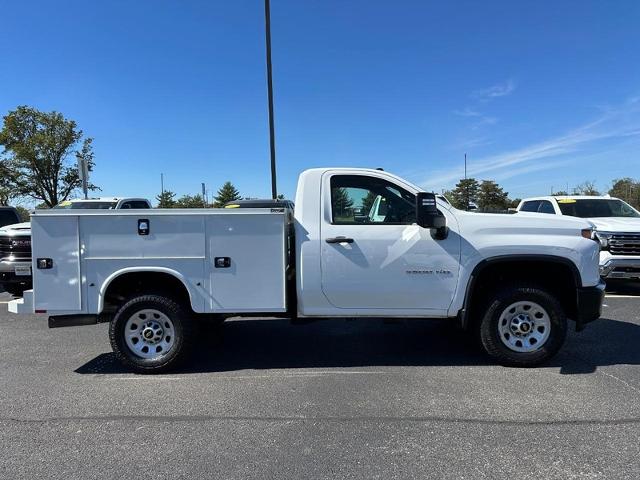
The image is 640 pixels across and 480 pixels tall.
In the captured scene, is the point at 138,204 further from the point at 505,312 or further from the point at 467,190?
the point at 467,190

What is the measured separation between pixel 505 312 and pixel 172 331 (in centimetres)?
348

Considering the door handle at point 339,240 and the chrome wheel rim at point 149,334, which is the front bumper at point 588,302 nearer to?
the door handle at point 339,240

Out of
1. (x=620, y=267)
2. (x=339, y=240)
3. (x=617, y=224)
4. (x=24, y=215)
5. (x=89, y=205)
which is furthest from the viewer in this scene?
(x=24, y=215)

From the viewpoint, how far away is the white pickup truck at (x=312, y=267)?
16.7ft

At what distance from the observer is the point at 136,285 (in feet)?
17.9

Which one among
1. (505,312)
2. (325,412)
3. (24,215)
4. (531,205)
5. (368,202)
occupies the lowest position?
(325,412)

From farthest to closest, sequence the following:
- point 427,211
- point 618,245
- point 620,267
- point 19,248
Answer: point 618,245
point 620,267
point 19,248
point 427,211

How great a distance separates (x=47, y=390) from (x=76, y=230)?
5.14 ft

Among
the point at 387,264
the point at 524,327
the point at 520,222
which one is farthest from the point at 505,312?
the point at 387,264

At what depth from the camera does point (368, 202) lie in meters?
5.37

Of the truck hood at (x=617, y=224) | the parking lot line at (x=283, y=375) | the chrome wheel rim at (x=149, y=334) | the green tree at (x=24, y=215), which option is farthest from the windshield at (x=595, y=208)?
the green tree at (x=24, y=215)

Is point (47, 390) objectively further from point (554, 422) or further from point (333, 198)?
point (554, 422)

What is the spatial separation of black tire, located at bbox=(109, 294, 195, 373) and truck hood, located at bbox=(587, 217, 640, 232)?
25.2ft

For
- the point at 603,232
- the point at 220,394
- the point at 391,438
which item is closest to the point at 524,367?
the point at 391,438
